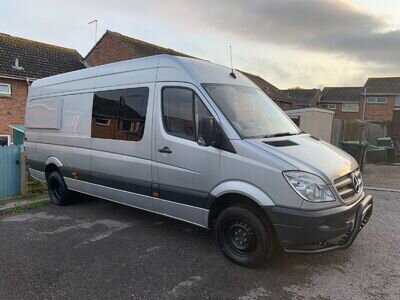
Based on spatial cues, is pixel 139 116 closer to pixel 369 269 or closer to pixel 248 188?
pixel 248 188

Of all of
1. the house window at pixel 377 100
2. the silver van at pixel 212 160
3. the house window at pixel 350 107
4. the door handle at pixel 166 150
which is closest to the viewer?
the silver van at pixel 212 160

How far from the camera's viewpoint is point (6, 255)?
4.47 metres

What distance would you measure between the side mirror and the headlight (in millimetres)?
966

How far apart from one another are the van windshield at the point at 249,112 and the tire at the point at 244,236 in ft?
3.11

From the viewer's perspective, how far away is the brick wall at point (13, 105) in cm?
1692

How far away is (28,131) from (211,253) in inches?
210

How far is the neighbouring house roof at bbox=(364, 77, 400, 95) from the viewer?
4131 cm

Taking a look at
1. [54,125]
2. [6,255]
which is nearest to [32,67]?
[54,125]

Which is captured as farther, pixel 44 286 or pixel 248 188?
pixel 248 188

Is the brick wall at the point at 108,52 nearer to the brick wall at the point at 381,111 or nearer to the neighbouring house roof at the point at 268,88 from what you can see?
the neighbouring house roof at the point at 268,88

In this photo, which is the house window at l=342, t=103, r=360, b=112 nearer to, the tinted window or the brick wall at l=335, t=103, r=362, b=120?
the brick wall at l=335, t=103, r=362, b=120

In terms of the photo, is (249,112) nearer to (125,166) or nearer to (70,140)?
(125,166)

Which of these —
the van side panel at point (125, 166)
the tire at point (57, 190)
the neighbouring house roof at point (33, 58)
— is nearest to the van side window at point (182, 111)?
the van side panel at point (125, 166)

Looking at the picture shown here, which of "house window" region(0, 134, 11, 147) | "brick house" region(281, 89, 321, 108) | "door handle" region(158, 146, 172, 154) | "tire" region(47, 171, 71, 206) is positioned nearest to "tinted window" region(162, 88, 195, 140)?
"door handle" region(158, 146, 172, 154)
